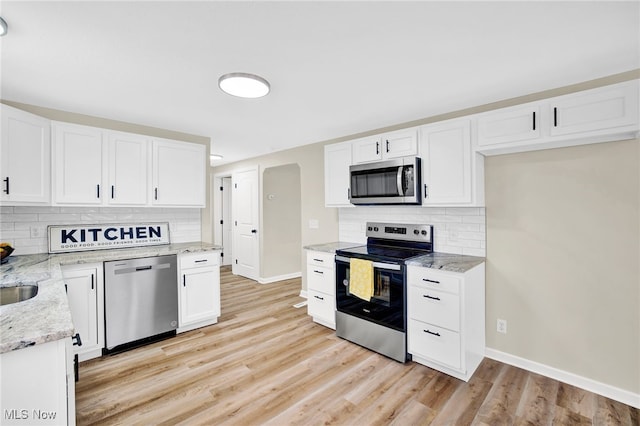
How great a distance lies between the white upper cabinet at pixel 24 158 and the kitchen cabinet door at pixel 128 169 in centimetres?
48

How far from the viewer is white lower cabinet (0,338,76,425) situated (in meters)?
0.99

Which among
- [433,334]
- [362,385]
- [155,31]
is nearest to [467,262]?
[433,334]

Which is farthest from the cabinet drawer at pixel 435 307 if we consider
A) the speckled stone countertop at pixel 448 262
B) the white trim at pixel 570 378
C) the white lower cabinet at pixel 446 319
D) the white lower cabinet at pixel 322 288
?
the white lower cabinet at pixel 322 288

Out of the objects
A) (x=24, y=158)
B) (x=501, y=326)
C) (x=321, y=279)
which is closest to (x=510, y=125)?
(x=501, y=326)

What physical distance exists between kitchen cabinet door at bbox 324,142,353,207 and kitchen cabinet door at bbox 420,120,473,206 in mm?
934

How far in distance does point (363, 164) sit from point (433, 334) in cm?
183

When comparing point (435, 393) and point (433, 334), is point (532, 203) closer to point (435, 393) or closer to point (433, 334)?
point (433, 334)

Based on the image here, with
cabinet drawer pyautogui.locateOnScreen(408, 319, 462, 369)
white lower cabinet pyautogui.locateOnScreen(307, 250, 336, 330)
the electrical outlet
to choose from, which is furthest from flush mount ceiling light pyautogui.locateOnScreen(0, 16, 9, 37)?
the electrical outlet

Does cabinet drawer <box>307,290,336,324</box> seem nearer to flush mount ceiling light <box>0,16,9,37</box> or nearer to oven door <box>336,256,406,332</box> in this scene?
oven door <box>336,256,406,332</box>

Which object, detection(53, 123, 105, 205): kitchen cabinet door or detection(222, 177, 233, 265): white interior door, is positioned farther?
detection(222, 177, 233, 265): white interior door

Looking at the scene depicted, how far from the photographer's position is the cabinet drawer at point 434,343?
7.66ft

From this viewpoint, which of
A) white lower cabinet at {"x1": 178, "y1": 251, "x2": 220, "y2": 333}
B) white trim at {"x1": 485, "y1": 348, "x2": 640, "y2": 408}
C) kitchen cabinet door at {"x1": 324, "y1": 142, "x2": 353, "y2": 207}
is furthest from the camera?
kitchen cabinet door at {"x1": 324, "y1": 142, "x2": 353, "y2": 207}

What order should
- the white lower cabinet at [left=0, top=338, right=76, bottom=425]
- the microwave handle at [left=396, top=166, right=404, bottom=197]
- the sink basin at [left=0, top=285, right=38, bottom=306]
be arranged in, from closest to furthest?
the white lower cabinet at [left=0, top=338, right=76, bottom=425], the sink basin at [left=0, top=285, right=38, bottom=306], the microwave handle at [left=396, top=166, right=404, bottom=197]

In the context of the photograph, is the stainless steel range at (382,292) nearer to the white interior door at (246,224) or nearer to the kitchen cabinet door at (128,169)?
the kitchen cabinet door at (128,169)
